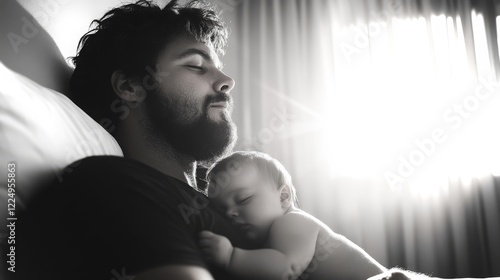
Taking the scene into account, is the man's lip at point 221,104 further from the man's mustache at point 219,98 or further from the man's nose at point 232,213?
the man's nose at point 232,213

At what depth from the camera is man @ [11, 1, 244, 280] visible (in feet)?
1.63

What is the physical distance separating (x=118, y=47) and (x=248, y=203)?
421 millimetres

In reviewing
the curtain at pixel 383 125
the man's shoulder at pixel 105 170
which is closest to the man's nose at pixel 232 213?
the man's shoulder at pixel 105 170

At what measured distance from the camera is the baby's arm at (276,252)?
676 millimetres

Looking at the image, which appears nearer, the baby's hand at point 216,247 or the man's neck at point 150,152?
the baby's hand at point 216,247

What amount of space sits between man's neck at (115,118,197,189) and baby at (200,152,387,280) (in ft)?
0.25

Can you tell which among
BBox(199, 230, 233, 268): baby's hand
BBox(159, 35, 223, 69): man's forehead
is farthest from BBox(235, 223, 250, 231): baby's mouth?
BBox(159, 35, 223, 69): man's forehead

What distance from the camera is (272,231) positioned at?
2.67 feet

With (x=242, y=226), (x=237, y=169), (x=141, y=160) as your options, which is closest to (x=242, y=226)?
(x=242, y=226)

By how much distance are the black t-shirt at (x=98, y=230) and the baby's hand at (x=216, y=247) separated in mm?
71

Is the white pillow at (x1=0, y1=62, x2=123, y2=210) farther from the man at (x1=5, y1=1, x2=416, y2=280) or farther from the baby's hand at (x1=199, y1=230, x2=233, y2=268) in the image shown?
the baby's hand at (x1=199, y1=230, x2=233, y2=268)

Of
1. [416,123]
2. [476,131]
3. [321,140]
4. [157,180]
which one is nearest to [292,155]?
[321,140]

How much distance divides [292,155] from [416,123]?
608 mm

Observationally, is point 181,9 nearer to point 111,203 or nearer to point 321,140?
point 111,203
